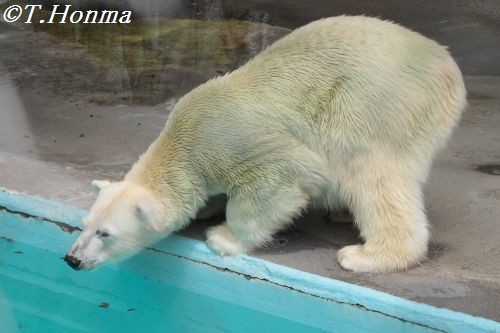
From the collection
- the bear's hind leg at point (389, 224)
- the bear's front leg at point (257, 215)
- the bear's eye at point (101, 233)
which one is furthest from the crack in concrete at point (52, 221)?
the bear's hind leg at point (389, 224)

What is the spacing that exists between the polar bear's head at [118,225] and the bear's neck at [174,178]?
4 cm

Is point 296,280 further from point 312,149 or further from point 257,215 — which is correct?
point 312,149

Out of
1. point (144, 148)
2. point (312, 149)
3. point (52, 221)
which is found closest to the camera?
point (312, 149)

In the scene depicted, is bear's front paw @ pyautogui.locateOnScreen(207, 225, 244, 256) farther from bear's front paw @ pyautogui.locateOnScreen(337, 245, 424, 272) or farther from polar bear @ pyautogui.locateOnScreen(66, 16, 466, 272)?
bear's front paw @ pyautogui.locateOnScreen(337, 245, 424, 272)

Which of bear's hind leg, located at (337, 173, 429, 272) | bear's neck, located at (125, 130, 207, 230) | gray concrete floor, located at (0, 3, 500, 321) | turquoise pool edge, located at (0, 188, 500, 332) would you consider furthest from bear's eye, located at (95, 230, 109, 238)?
bear's hind leg, located at (337, 173, 429, 272)

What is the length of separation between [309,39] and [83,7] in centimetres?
518

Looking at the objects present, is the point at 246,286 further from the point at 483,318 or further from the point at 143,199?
the point at 483,318

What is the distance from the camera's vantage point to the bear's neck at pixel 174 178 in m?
2.67

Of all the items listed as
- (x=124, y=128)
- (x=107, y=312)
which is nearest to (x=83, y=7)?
(x=124, y=128)

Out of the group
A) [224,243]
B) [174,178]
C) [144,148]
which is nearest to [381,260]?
[224,243]

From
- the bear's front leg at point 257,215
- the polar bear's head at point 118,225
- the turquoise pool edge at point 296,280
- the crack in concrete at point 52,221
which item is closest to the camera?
the turquoise pool edge at point 296,280

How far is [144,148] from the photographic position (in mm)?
3953

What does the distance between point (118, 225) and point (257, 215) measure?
49cm

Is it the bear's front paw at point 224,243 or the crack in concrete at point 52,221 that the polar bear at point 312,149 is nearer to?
the bear's front paw at point 224,243
